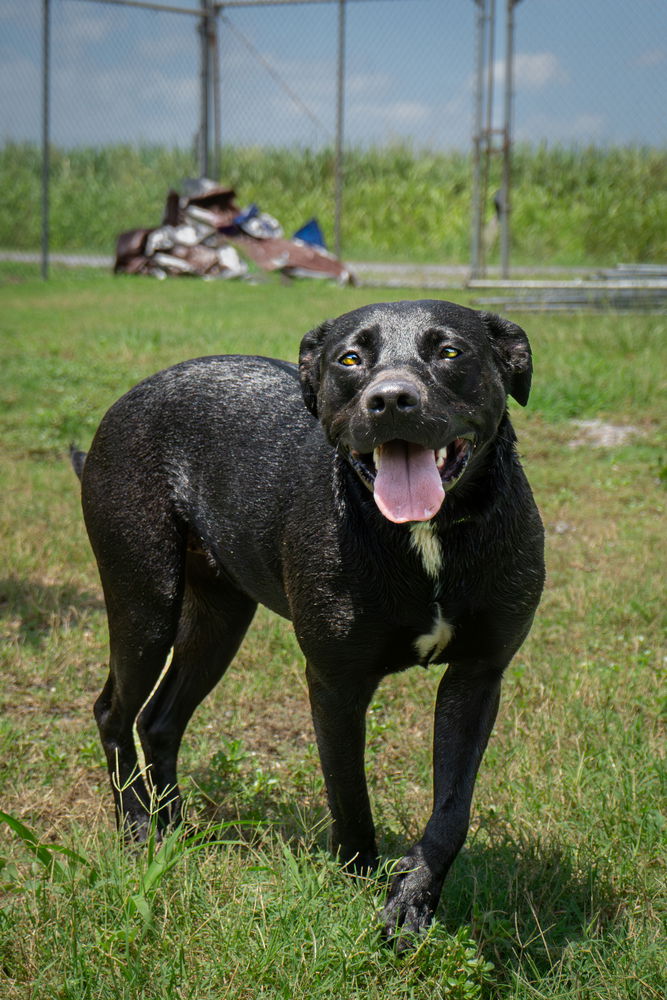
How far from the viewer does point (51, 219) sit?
18.1 metres

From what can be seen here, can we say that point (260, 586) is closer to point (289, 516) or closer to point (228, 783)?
point (289, 516)

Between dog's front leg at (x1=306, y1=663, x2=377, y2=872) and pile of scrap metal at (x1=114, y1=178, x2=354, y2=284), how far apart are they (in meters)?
13.1

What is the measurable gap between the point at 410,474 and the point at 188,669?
133 centimetres

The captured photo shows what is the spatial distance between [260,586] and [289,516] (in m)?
0.31

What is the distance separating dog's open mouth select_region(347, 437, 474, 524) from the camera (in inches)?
89.8

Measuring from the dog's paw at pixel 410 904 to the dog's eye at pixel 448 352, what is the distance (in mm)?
1096

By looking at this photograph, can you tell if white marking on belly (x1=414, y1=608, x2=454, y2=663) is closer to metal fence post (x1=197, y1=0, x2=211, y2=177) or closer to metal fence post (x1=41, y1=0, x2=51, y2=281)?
metal fence post (x1=41, y1=0, x2=51, y2=281)

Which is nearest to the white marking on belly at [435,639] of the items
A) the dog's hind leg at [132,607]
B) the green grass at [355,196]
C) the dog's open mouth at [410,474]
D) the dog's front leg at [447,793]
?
the dog's front leg at [447,793]

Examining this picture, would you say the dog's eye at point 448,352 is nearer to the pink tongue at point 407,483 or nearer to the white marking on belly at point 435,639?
the pink tongue at point 407,483

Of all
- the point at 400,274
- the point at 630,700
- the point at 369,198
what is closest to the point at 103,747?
the point at 630,700

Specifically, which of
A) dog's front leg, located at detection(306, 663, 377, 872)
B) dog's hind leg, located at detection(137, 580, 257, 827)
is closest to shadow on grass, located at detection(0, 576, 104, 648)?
dog's hind leg, located at detection(137, 580, 257, 827)

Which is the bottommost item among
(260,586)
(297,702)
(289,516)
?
(297,702)

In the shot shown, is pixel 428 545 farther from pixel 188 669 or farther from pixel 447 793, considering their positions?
pixel 188 669

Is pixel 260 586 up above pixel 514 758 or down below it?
above
